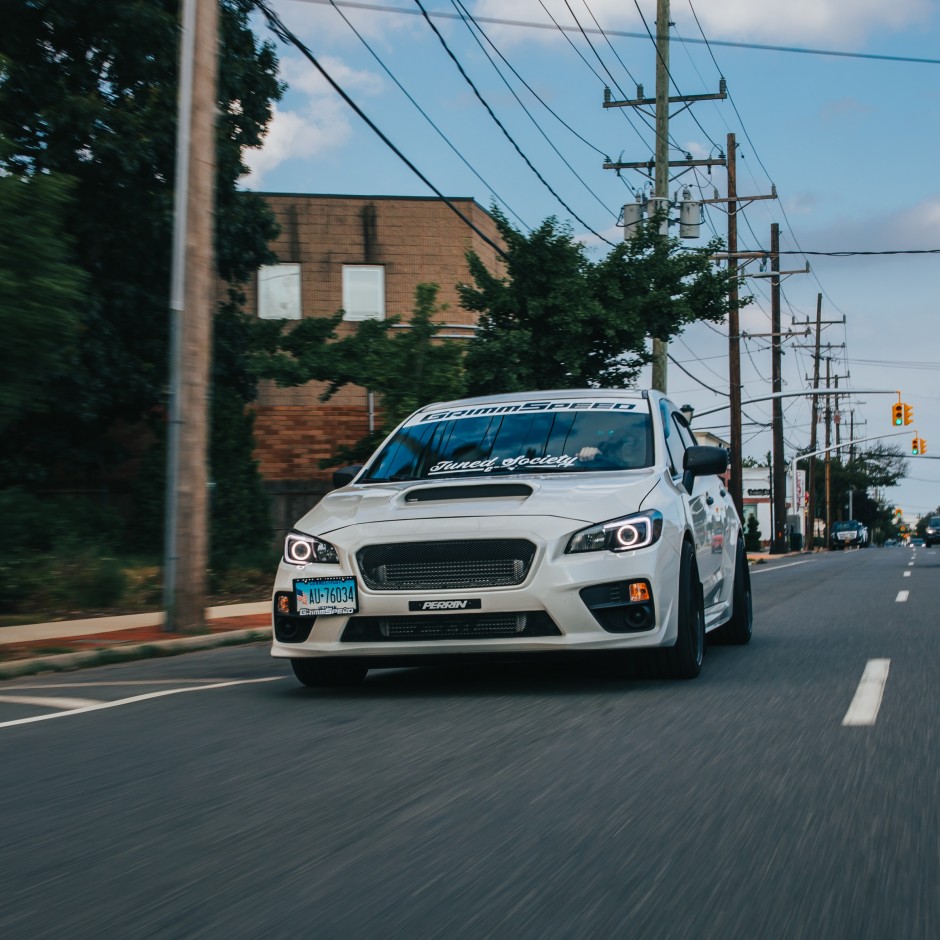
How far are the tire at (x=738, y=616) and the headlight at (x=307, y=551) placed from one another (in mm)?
3885

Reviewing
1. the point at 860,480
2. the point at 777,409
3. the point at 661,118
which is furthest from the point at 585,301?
the point at 860,480

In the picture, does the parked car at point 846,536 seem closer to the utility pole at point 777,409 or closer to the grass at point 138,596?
the utility pole at point 777,409

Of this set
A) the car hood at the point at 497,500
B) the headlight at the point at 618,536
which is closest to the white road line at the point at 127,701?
the car hood at the point at 497,500

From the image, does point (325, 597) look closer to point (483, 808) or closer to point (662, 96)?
point (483, 808)

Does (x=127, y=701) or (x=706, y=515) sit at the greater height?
(x=706, y=515)

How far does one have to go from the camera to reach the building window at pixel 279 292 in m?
34.5

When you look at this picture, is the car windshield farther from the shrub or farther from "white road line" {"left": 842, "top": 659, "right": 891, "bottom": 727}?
the shrub

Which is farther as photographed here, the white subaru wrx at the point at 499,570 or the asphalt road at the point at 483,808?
the white subaru wrx at the point at 499,570

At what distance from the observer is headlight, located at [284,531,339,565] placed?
7.82 m

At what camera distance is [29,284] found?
35.8ft

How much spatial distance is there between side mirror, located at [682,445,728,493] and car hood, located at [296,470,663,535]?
2.08 feet

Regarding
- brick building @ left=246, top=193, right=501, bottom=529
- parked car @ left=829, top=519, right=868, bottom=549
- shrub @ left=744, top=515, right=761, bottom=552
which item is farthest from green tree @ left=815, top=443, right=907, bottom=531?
brick building @ left=246, top=193, right=501, bottom=529

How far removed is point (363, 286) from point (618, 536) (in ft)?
89.8

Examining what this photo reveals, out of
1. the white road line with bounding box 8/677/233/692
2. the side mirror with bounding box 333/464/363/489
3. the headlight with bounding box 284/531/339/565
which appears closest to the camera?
the headlight with bounding box 284/531/339/565
